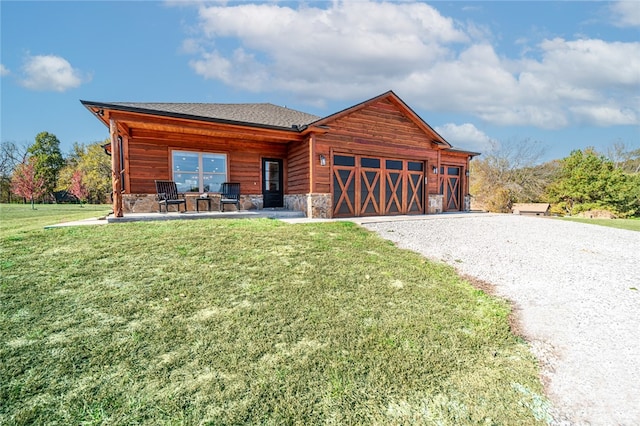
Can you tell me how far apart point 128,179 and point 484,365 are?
10657 mm

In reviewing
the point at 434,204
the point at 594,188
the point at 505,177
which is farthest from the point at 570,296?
the point at 505,177

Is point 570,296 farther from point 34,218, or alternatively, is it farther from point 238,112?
point 34,218

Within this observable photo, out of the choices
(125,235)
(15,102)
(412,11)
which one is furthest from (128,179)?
(15,102)

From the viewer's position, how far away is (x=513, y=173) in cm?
2688

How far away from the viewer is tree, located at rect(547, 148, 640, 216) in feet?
69.9

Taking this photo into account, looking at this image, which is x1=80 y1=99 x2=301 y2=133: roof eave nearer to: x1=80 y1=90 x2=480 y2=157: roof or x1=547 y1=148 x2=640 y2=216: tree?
x1=80 y1=90 x2=480 y2=157: roof

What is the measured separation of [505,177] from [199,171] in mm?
28229

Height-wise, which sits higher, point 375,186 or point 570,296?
point 375,186

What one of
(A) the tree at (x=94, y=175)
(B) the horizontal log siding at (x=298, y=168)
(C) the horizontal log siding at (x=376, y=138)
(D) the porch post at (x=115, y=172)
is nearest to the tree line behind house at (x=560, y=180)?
(C) the horizontal log siding at (x=376, y=138)

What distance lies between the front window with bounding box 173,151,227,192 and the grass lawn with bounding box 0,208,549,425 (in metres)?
5.50

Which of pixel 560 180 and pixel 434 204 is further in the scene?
pixel 560 180

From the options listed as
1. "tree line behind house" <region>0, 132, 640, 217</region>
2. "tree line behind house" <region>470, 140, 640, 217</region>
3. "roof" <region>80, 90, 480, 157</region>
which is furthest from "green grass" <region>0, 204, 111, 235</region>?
"tree line behind house" <region>470, 140, 640, 217</region>

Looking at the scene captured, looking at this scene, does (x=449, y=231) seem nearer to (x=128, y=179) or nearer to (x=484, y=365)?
(x=484, y=365)

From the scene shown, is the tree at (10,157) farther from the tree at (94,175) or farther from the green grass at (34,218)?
the green grass at (34,218)
